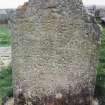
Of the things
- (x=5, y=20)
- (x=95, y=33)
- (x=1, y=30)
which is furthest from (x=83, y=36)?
(x=5, y=20)

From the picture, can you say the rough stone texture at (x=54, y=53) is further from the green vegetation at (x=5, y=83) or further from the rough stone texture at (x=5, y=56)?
the rough stone texture at (x=5, y=56)

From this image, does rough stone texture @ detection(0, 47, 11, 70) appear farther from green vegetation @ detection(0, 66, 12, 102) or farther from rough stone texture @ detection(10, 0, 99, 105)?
rough stone texture @ detection(10, 0, 99, 105)

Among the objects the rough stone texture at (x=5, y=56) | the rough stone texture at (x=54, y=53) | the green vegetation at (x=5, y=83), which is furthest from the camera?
the rough stone texture at (x=5, y=56)

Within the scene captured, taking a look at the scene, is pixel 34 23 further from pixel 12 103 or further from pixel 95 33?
pixel 12 103

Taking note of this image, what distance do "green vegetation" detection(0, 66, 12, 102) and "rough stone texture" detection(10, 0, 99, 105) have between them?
41cm

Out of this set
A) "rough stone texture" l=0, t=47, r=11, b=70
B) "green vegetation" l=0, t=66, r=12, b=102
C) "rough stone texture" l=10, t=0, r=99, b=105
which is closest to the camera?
"rough stone texture" l=10, t=0, r=99, b=105

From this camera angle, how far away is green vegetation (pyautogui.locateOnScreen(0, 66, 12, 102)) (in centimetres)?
521

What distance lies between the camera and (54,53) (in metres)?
4.52

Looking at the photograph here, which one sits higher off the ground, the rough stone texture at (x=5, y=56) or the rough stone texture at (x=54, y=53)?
the rough stone texture at (x=54, y=53)

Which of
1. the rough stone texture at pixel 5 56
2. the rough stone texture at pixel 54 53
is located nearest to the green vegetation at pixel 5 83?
the rough stone texture at pixel 54 53

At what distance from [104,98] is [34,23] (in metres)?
1.52

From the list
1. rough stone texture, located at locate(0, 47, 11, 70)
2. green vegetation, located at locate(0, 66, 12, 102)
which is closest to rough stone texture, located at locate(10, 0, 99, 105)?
green vegetation, located at locate(0, 66, 12, 102)

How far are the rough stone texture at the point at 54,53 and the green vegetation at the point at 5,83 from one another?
1.34 ft

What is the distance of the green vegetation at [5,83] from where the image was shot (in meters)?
5.21
